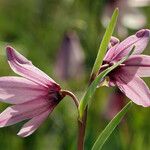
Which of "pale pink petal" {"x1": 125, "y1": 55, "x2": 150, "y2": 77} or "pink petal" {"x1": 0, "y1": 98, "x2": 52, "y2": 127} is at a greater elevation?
"pale pink petal" {"x1": 125, "y1": 55, "x2": 150, "y2": 77}

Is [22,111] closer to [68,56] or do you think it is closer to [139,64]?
[139,64]

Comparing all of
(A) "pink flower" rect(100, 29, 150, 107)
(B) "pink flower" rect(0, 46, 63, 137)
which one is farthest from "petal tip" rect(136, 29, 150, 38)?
(B) "pink flower" rect(0, 46, 63, 137)

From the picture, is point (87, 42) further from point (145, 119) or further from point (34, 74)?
point (34, 74)

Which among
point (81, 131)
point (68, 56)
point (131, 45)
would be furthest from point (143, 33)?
point (68, 56)

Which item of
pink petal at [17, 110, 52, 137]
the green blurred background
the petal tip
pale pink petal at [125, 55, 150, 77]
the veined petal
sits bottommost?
the green blurred background

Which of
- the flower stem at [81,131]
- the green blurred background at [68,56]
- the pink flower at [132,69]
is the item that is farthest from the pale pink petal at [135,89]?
the green blurred background at [68,56]

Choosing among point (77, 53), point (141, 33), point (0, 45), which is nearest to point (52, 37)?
point (77, 53)

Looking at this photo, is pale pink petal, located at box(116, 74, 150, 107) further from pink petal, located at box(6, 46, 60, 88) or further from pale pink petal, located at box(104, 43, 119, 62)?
pink petal, located at box(6, 46, 60, 88)
